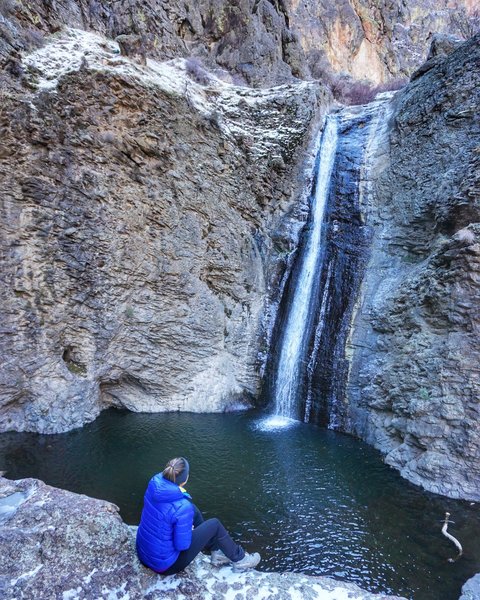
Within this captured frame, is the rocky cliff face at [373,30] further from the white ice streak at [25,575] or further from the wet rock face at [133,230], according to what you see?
the white ice streak at [25,575]

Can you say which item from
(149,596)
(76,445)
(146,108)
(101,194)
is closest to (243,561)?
(149,596)

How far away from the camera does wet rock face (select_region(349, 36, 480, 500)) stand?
8.31 meters

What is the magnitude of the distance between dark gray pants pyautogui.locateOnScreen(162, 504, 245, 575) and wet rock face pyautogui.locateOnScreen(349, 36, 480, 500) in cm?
590

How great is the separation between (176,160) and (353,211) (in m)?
7.24

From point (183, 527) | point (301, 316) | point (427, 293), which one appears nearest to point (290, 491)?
point (183, 527)

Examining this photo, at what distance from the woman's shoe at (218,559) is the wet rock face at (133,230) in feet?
25.1

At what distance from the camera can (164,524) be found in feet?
12.0

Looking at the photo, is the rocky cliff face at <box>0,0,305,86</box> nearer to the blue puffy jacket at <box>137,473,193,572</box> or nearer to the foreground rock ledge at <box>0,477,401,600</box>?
the foreground rock ledge at <box>0,477,401,600</box>

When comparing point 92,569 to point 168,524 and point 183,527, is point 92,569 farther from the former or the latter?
point 183,527

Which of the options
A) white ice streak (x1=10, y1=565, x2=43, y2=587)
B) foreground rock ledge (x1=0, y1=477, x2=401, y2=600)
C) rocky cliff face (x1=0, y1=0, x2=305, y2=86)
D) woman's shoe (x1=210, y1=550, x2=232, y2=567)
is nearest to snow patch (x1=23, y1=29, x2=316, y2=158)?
rocky cliff face (x1=0, y1=0, x2=305, y2=86)

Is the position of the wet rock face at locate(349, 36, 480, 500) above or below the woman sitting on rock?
above

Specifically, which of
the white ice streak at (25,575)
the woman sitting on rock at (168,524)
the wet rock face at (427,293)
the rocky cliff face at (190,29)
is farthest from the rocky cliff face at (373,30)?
the white ice streak at (25,575)

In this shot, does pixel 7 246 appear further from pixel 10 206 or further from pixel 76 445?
pixel 76 445

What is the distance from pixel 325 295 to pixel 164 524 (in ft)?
34.8
